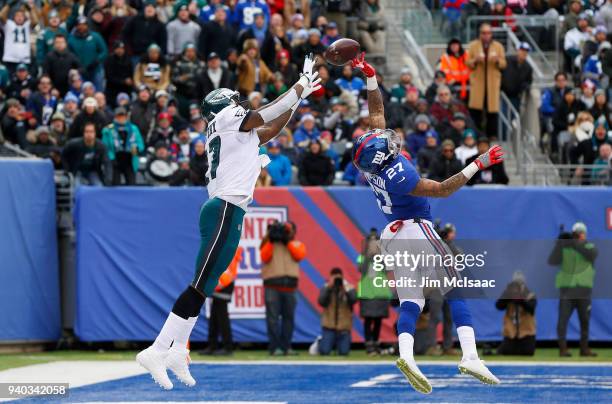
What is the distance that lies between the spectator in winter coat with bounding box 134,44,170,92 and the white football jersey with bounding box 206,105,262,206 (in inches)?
429

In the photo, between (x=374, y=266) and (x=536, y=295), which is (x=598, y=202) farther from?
(x=374, y=266)

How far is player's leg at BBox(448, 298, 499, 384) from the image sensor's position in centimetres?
1101

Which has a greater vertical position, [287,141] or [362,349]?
[287,141]

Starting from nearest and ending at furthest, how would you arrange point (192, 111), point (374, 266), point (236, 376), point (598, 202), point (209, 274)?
point (209, 274) → point (236, 376) → point (374, 266) → point (598, 202) → point (192, 111)

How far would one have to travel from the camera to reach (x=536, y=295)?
19328 millimetres

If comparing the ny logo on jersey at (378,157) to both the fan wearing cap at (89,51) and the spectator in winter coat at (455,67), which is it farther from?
the fan wearing cap at (89,51)

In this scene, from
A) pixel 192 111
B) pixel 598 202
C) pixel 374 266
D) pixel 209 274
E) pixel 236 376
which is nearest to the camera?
pixel 209 274

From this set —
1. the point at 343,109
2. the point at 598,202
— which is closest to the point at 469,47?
the point at 343,109

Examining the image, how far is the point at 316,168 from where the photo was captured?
20.1 meters

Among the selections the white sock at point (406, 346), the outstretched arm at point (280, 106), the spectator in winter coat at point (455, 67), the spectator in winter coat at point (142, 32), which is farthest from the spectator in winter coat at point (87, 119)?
the white sock at point (406, 346)

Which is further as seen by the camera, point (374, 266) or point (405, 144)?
point (405, 144)

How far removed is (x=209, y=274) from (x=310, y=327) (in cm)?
897

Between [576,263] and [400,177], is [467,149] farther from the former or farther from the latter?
[400,177]

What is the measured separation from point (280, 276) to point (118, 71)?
5.30m
